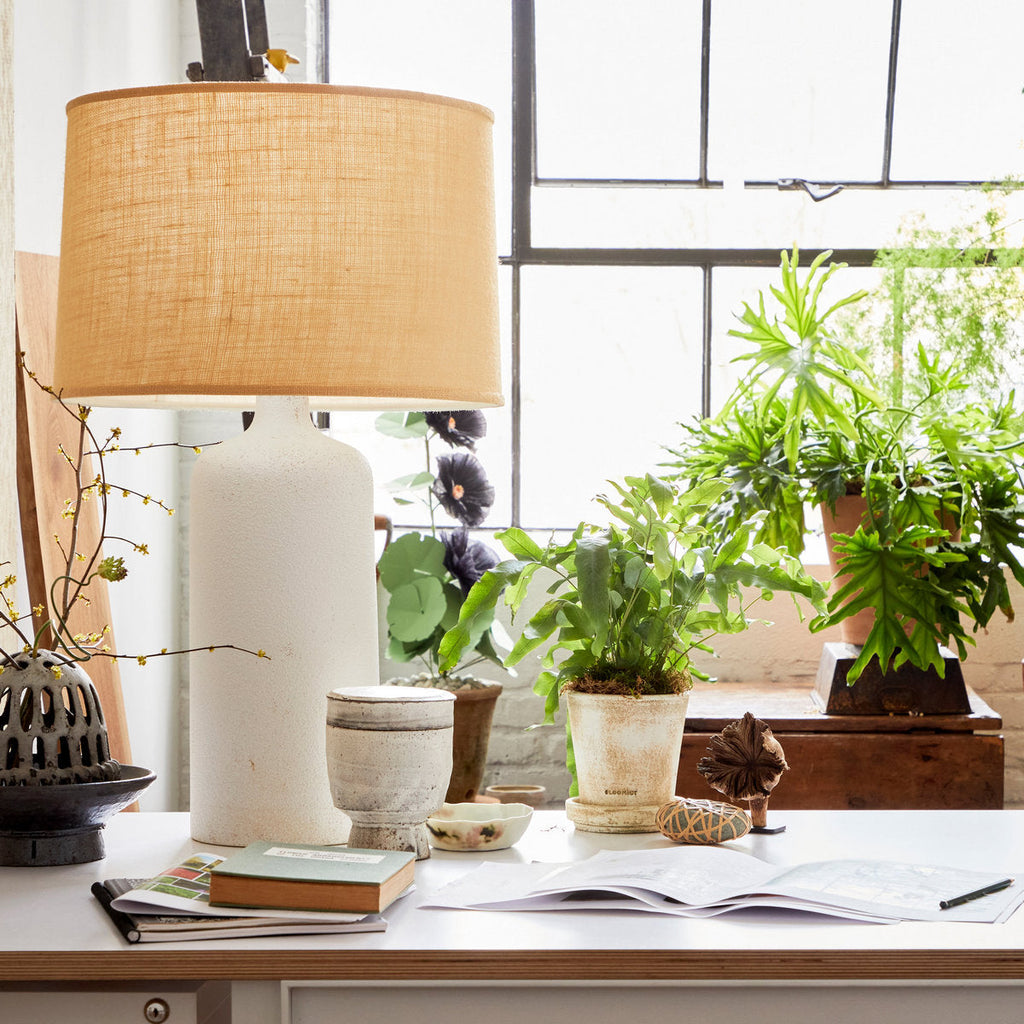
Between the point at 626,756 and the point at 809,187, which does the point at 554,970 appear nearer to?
the point at 626,756

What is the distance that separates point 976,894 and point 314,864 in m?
0.56

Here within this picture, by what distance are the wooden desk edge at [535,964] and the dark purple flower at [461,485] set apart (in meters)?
1.79

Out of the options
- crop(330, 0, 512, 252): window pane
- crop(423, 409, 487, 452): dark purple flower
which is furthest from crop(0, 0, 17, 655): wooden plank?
crop(330, 0, 512, 252): window pane

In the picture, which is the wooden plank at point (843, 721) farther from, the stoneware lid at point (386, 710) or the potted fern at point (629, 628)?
the stoneware lid at point (386, 710)

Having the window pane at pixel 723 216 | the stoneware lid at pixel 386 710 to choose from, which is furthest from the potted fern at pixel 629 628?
the window pane at pixel 723 216

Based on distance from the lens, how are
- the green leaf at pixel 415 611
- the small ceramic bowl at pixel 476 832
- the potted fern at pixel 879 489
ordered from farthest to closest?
the green leaf at pixel 415 611 < the potted fern at pixel 879 489 < the small ceramic bowl at pixel 476 832

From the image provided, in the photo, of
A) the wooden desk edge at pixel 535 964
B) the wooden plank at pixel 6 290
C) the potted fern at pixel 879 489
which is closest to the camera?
the wooden desk edge at pixel 535 964

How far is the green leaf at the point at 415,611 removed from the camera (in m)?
2.58

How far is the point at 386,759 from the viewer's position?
114cm

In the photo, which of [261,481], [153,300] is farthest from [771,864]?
[153,300]

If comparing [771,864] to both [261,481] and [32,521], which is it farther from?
[32,521]

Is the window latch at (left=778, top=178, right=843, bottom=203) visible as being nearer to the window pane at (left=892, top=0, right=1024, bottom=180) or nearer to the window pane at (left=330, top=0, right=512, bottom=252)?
the window pane at (left=892, top=0, right=1024, bottom=180)

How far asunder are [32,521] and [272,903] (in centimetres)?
101

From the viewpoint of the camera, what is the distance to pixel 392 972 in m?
0.94
